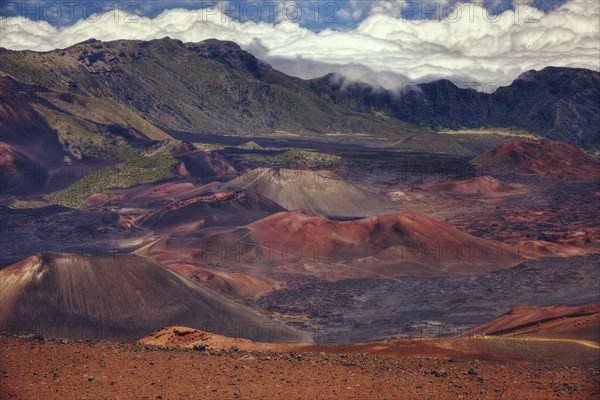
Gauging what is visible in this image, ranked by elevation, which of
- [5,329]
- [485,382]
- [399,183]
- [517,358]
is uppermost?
[485,382]

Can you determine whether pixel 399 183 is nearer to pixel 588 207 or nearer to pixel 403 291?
pixel 588 207

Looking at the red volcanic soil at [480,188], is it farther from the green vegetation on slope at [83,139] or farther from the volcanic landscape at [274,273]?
the green vegetation on slope at [83,139]

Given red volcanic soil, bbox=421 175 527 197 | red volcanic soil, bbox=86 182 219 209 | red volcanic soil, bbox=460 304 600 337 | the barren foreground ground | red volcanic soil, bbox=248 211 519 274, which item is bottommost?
red volcanic soil, bbox=421 175 527 197

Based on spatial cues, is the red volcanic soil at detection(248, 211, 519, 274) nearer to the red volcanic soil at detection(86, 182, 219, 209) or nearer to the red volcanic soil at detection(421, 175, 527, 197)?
the red volcanic soil at detection(86, 182, 219, 209)

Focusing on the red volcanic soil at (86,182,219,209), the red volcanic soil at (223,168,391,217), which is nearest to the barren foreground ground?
the red volcanic soil at (223,168,391,217)

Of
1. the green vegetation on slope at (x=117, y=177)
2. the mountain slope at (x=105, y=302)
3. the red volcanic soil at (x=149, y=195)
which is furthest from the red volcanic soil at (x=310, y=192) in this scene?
the mountain slope at (x=105, y=302)

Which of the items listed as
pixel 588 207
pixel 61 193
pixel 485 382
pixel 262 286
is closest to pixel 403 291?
pixel 262 286

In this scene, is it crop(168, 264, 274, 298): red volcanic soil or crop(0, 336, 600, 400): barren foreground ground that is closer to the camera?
crop(0, 336, 600, 400): barren foreground ground
